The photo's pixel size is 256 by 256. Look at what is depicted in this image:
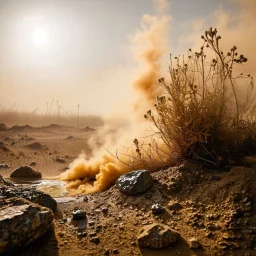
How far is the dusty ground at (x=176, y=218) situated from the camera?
128 inches

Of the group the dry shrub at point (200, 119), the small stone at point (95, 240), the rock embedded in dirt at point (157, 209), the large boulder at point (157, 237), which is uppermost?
the dry shrub at point (200, 119)

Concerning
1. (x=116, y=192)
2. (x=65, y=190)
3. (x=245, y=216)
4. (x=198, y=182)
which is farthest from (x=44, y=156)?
(x=245, y=216)

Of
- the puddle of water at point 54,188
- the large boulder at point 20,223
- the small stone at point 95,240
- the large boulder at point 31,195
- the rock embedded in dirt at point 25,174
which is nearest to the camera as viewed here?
the large boulder at point 20,223

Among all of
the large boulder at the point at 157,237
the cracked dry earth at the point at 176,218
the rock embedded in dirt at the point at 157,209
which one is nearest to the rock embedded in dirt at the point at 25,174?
the cracked dry earth at the point at 176,218

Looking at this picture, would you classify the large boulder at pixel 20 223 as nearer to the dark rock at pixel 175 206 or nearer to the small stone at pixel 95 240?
the small stone at pixel 95 240

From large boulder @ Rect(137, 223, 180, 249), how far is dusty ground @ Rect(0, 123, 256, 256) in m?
0.07

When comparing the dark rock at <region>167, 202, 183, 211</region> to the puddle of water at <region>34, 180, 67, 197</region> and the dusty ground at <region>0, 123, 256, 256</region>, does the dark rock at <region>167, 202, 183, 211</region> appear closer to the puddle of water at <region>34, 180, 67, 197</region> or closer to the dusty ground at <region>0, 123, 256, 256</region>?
the dusty ground at <region>0, 123, 256, 256</region>

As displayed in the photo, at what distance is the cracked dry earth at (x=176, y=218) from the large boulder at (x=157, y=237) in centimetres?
6

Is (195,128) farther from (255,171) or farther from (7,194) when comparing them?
(7,194)

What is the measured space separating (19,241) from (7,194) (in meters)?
1.55

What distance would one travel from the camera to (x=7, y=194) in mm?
4402

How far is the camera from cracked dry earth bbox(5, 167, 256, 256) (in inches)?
128

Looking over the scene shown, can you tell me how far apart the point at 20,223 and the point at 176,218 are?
2.18 m

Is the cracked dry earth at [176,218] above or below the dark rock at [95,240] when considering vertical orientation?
above
